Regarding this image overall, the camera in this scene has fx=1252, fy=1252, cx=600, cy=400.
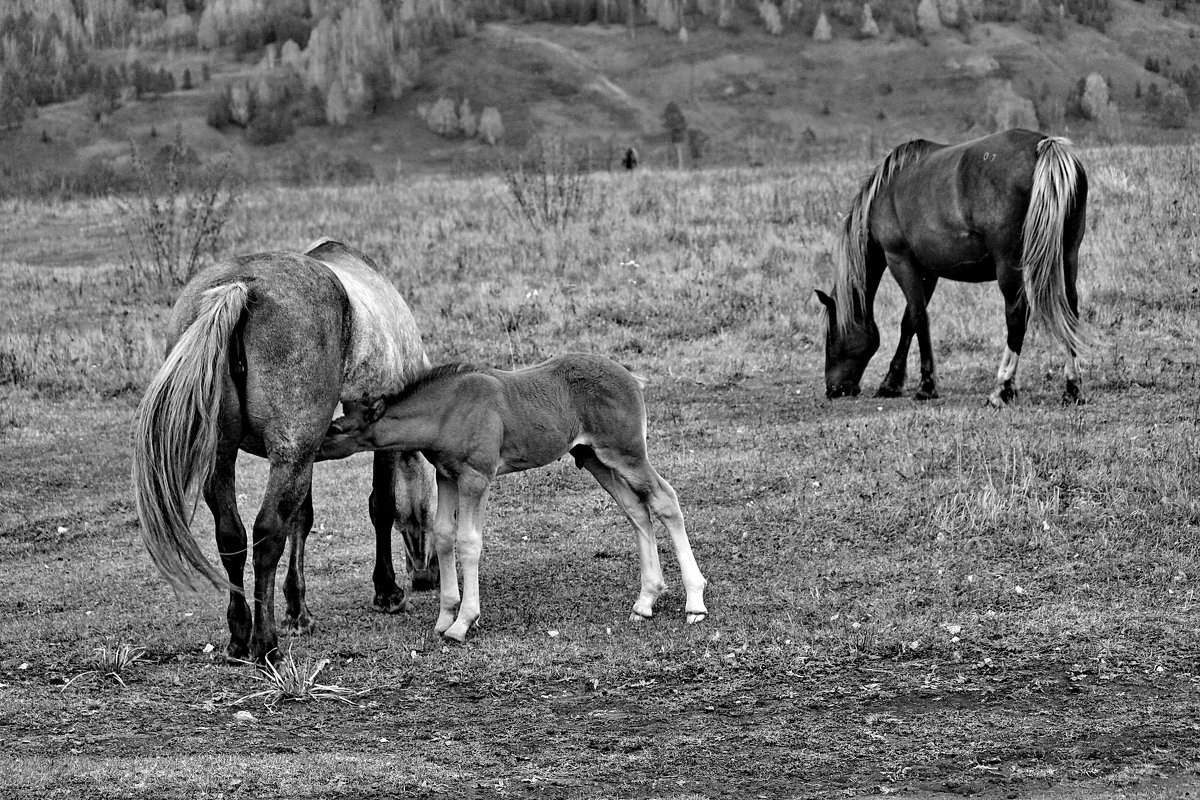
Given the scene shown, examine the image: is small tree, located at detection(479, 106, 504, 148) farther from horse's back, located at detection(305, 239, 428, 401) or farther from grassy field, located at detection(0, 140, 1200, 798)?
horse's back, located at detection(305, 239, 428, 401)

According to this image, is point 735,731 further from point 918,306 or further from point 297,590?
point 918,306

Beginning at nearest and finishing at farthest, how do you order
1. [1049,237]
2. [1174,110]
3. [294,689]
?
[294,689], [1049,237], [1174,110]

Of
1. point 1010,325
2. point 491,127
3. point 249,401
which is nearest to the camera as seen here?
point 249,401

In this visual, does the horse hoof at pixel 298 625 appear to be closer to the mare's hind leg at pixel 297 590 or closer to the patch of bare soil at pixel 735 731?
the mare's hind leg at pixel 297 590

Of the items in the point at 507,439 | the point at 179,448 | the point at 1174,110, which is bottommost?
the point at 1174,110

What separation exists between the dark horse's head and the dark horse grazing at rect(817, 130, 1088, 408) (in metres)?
0.01

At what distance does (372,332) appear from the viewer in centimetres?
727

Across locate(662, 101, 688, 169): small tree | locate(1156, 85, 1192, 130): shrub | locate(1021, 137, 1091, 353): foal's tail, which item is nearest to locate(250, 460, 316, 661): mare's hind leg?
locate(1021, 137, 1091, 353): foal's tail

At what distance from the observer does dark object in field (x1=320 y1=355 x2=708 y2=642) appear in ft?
22.6

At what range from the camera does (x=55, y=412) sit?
562 inches

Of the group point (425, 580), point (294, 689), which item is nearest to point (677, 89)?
point (425, 580)

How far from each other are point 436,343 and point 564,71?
70.8 metres

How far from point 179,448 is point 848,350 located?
26.7ft

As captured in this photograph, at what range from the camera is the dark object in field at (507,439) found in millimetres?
6895
